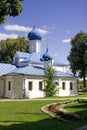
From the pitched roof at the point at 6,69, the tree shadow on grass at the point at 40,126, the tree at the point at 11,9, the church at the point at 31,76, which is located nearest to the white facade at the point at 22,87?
the church at the point at 31,76

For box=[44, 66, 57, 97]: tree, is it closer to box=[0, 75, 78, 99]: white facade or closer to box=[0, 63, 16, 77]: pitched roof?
box=[0, 75, 78, 99]: white facade

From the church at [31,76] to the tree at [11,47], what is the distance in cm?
1759

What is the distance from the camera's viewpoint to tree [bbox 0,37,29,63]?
223 feet

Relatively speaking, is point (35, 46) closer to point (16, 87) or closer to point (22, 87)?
point (16, 87)

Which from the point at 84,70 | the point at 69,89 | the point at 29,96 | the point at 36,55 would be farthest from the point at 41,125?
the point at 84,70

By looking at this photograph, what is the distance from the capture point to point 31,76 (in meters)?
41.4

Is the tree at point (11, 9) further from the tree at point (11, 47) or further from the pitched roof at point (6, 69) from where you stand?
the tree at point (11, 47)

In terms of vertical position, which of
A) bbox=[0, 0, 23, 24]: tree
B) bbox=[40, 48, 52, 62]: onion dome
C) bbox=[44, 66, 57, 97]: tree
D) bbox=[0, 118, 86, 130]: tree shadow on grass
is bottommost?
bbox=[0, 118, 86, 130]: tree shadow on grass

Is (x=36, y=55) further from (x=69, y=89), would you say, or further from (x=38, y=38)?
(x=69, y=89)

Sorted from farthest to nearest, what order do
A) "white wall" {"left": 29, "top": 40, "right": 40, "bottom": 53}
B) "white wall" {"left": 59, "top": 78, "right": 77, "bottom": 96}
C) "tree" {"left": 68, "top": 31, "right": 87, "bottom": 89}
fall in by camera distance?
"tree" {"left": 68, "top": 31, "right": 87, "bottom": 89} → "white wall" {"left": 29, "top": 40, "right": 40, "bottom": 53} → "white wall" {"left": 59, "top": 78, "right": 77, "bottom": 96}

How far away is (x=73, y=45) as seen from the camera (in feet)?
198

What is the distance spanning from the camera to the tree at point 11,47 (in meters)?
68.0

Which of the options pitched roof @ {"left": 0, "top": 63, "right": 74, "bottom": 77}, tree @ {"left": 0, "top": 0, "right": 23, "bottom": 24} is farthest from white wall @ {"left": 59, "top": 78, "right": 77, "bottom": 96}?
tree @ {"left": 0, "top": 0, "right": 23, "bottom": 24}

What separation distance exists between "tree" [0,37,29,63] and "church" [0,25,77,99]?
17.6 metres
